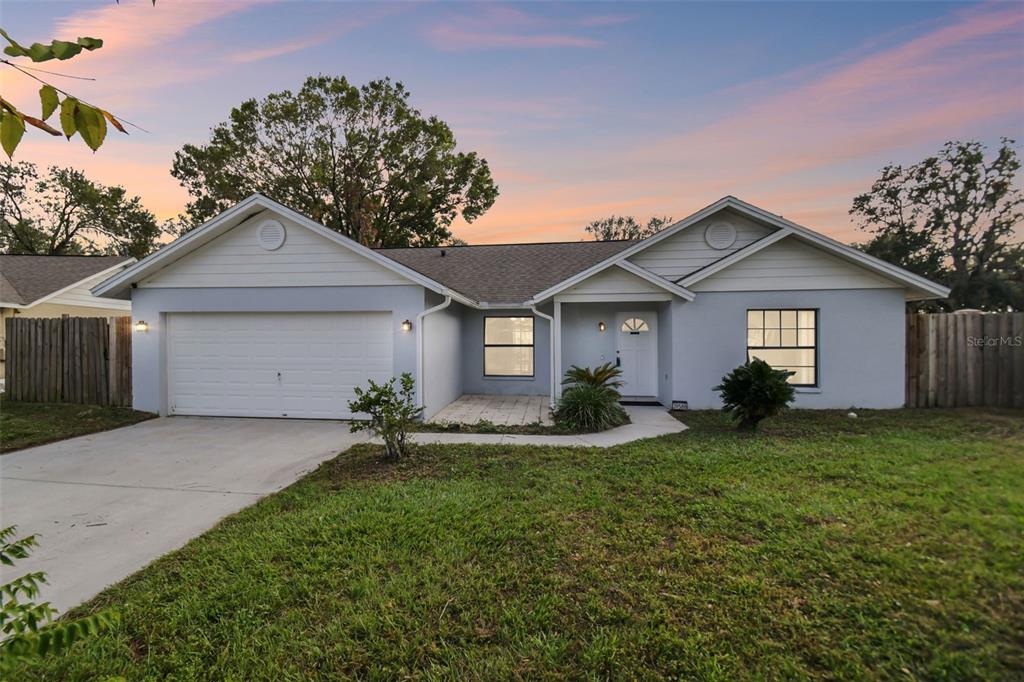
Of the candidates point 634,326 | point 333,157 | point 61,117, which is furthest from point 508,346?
point 333,157

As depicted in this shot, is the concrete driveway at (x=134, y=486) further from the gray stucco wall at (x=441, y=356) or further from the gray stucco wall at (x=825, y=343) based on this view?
the gray stucco wall at (x=825, y=343)

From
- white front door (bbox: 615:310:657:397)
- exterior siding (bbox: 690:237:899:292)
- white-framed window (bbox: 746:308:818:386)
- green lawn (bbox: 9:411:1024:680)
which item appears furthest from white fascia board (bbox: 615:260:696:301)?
green lawn (bbox: 9:411:1024:680)

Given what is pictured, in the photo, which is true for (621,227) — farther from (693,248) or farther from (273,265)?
(273,265)

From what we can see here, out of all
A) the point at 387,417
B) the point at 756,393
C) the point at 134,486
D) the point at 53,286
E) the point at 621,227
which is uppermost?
the point at 621,227

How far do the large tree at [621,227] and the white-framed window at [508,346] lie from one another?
24.5 metres

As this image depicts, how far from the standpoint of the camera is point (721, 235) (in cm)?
1021

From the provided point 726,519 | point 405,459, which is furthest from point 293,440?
point 726,519

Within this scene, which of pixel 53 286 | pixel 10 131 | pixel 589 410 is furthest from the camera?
pixel 53 286

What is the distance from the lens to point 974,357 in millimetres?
8797

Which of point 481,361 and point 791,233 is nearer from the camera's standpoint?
point 791,233

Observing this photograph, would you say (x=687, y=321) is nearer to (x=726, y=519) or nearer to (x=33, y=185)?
(x=726, y=519)

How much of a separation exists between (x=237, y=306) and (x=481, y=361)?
5.92 meters

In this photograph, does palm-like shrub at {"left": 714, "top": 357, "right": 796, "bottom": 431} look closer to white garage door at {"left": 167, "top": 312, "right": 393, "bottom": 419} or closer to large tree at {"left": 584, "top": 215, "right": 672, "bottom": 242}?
white garage door at {"left": 167, "top": 312, "right": 393, "bottom": 419}

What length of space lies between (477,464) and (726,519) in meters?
3.06
